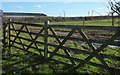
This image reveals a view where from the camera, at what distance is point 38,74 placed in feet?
25.6

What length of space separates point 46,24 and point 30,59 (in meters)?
1.50

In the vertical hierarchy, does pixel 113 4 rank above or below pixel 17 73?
above

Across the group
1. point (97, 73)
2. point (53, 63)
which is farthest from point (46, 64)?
point (97, 73)

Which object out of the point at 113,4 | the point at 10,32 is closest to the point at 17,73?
the point at 113,4

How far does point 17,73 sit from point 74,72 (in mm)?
1770

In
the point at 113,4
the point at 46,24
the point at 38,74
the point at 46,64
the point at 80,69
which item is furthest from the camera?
the point at 46,24

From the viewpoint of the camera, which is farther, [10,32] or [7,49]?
[10,32]

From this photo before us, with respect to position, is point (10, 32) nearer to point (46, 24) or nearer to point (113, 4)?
point (46, 24)

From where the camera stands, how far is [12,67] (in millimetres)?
8789

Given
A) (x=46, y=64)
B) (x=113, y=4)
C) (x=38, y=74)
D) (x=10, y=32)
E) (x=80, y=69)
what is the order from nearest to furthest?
(x=113, y=4) → (x=38, y=74) → (x=80, y=69) → (x=46, y=64) → (x=10, y=32)

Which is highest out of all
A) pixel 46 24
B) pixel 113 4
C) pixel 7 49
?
pixel 113 4

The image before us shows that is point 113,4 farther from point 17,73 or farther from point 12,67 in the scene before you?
point 12,67

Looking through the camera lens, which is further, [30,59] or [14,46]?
[14,46]

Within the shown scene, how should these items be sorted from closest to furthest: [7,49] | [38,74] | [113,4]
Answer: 1. [113,4]
2. [38,74]
3. [7,49]
